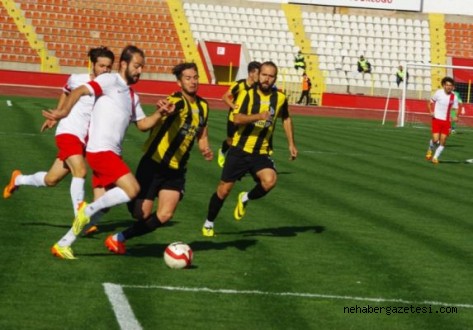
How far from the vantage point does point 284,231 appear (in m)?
13.9

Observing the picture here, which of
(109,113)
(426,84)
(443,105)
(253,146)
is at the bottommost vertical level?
(426,84)

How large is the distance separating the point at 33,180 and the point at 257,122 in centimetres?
285

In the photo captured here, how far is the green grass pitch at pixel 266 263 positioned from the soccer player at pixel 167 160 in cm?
35

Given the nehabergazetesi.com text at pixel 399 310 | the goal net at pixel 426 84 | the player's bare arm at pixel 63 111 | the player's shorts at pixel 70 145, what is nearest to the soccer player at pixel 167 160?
the player's shorts at pixel 70 145

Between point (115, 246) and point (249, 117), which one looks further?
point (249, 117)

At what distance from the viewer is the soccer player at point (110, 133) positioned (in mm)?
10531

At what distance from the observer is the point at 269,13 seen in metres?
61.7

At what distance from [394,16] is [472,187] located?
44.6 metres

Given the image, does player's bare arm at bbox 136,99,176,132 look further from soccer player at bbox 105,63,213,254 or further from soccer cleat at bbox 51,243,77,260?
soccer cleat at bbox 51,243,77,260

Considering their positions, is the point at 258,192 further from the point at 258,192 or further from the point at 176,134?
the point at 176,134

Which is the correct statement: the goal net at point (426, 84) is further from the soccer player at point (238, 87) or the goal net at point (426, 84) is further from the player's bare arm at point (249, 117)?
the player's bare arm at point (249, 117)

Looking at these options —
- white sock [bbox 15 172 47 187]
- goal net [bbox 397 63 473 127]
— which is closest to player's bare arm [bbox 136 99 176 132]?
white sock [bbox 15 172 47 187]

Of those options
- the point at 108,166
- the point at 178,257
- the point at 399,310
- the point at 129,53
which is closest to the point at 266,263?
the point at 178,257

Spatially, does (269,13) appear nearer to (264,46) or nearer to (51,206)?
(264,46)
